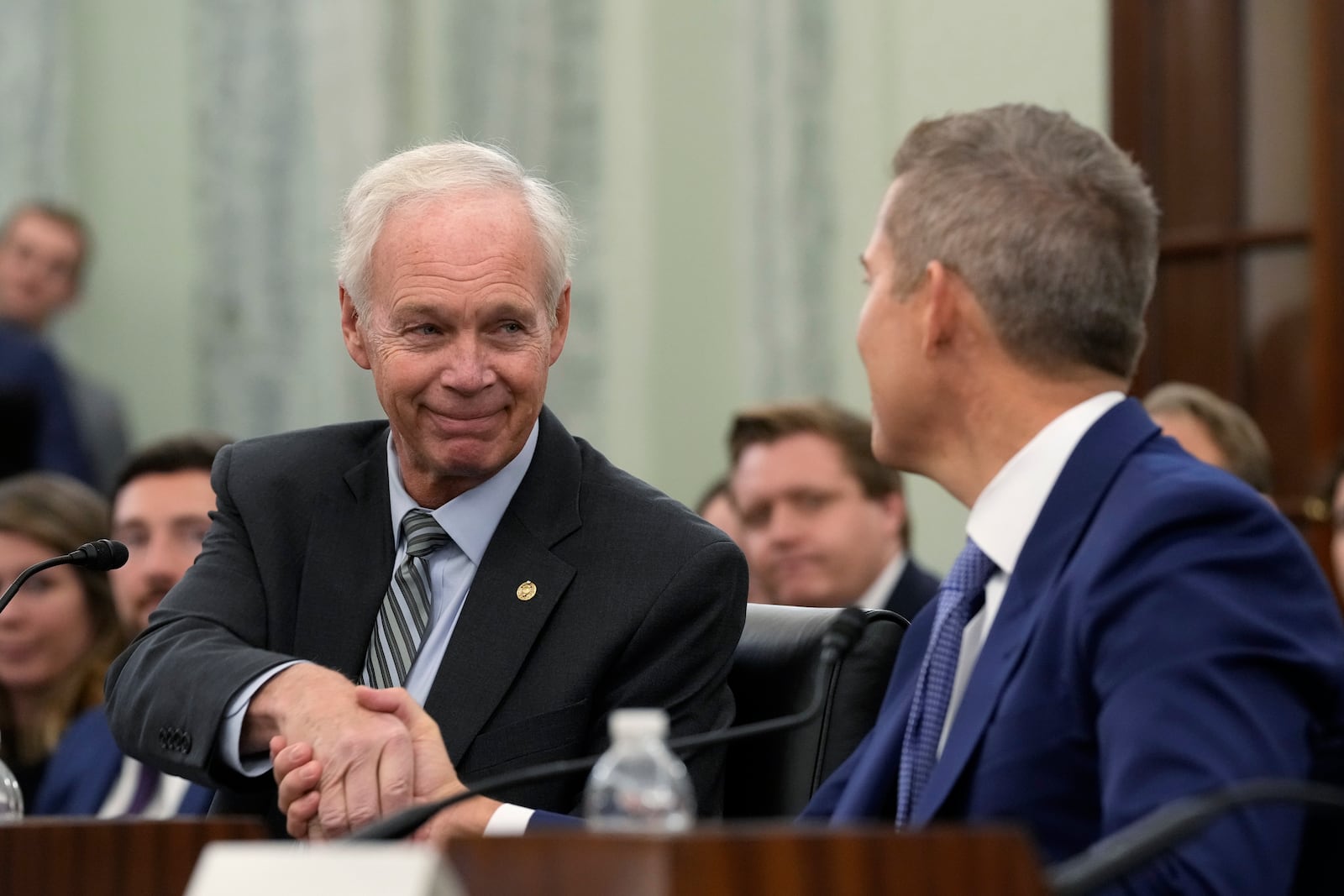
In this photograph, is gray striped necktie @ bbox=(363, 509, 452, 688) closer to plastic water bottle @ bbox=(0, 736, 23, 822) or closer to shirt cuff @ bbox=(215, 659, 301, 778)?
shirt cuff @ bbox=(215, 659, 301, 778)

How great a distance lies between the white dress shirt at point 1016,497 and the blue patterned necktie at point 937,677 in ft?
0.03

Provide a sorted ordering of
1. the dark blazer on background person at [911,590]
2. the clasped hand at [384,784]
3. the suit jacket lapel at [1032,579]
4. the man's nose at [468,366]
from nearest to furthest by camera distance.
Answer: the suit jacket lapel at [1032,579], the clasped hand at [384,784], the man's nose at [468,366], the dark blazer on background person at [911,590]

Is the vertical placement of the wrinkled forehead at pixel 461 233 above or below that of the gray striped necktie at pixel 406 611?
above

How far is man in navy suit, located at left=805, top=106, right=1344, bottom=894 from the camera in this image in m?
1.64

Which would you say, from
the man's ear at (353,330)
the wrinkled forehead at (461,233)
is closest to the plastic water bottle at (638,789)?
the wrinkled forehead at (461,233)

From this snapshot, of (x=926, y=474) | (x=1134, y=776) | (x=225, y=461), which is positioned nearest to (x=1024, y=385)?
(x=926, y=474)

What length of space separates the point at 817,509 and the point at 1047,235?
9.90 feet

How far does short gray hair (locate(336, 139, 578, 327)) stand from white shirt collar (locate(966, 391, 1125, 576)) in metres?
0.83

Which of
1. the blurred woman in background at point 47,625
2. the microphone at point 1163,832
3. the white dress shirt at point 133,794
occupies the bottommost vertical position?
the white dress shirt at point 133,794

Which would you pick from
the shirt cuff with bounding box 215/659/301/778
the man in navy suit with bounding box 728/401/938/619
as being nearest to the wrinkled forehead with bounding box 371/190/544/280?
the shirt cuff with bounding box 215/659/301/778

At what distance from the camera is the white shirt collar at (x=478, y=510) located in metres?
2.55

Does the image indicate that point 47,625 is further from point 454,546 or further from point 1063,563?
point 1063,563

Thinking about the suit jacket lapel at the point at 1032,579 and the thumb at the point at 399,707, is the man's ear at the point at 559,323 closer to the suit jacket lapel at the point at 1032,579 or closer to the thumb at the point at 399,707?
the thumb at the point at 399,707

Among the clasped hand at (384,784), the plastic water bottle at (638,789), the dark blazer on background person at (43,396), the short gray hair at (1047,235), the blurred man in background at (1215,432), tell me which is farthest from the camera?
the dark blazer on background person at (43,396)
